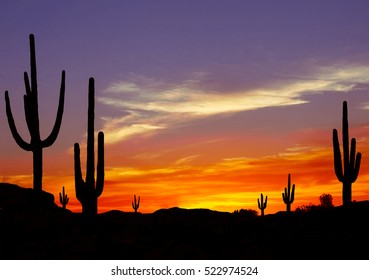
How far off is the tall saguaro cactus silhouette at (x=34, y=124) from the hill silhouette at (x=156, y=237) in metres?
1.01

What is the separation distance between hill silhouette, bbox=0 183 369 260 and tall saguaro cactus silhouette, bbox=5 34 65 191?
1.01m

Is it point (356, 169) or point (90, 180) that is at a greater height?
point (356, 169)

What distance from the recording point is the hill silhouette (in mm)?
13445

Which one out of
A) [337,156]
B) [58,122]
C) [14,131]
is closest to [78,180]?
[58,122]

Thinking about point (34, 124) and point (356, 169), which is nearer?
point (34, 124)

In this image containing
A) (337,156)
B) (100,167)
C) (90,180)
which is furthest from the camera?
(337,156)

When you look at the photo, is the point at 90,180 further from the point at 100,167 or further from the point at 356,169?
the point at 356,169

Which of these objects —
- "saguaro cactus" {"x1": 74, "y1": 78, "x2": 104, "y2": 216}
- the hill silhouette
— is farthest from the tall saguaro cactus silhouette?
"saguaro cactus" {"x1": 74, "y1": 78, "x2": 104, "y2": 216}

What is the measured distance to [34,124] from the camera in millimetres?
19484

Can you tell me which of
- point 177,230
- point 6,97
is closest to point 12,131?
point 6,97

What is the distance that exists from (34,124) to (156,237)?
594 cm
